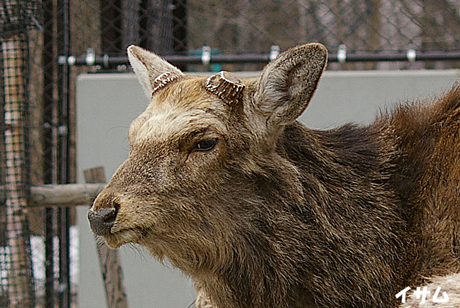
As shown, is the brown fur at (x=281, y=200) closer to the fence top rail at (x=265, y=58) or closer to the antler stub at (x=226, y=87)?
the antler stub at (x=226, y=87)

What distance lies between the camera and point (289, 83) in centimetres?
272

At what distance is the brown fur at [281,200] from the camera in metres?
2.59

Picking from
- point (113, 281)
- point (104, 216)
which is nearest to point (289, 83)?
point (104, 216)

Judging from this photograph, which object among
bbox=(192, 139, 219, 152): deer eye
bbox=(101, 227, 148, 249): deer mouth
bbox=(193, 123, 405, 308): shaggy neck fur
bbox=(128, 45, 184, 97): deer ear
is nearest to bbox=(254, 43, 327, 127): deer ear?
bbox=(193, 123, 405, 308): shaggy neck fur

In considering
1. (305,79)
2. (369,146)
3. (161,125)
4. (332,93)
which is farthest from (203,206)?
(332,93)

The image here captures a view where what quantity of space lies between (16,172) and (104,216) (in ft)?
9.33

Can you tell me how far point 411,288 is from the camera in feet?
8.95

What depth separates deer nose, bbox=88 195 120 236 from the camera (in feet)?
7.91

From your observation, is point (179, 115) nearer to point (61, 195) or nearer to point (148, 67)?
point (148, 67)

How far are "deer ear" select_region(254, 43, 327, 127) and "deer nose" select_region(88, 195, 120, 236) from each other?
31.3 inches

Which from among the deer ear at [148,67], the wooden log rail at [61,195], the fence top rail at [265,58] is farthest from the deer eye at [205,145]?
the fence top rail at [265,58]

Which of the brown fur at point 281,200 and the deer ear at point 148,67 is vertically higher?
the deer ear at point 148,67

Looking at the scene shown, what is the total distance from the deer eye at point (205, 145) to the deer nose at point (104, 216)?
17.1 inches

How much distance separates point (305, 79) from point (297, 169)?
42cm
